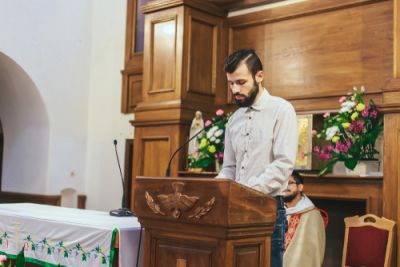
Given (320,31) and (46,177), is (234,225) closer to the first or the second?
(320,31)

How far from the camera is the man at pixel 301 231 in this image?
4.64 metres

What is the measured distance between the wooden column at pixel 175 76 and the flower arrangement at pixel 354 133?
1724 mm

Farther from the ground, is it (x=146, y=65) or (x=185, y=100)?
(x=146, y=65)

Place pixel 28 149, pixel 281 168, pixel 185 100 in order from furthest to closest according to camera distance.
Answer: pixel 28 149
pixel 185 100
pixel 281 168

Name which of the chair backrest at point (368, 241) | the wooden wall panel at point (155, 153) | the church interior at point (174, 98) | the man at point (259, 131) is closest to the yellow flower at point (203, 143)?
the church interior at point (174, 98)

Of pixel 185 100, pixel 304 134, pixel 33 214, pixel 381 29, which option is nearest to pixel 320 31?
pixel 381 29

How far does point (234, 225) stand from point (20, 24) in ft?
19.3

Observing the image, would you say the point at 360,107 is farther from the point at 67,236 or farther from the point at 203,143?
the point at 67,236

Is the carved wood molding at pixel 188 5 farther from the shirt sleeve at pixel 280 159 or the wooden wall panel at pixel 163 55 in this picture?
the shirt sleeve at pixel 280 159

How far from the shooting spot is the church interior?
8.39ft

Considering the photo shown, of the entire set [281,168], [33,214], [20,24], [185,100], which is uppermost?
[20,24]

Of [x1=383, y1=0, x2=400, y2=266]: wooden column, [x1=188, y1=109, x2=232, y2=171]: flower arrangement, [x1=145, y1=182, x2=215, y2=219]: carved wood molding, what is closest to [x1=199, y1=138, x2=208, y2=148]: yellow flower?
[x1=188, y1=109, x2=232, y2=171]: flower arrangement

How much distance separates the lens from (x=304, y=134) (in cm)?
546

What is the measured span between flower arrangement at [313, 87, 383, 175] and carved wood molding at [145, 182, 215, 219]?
2.58 metres
